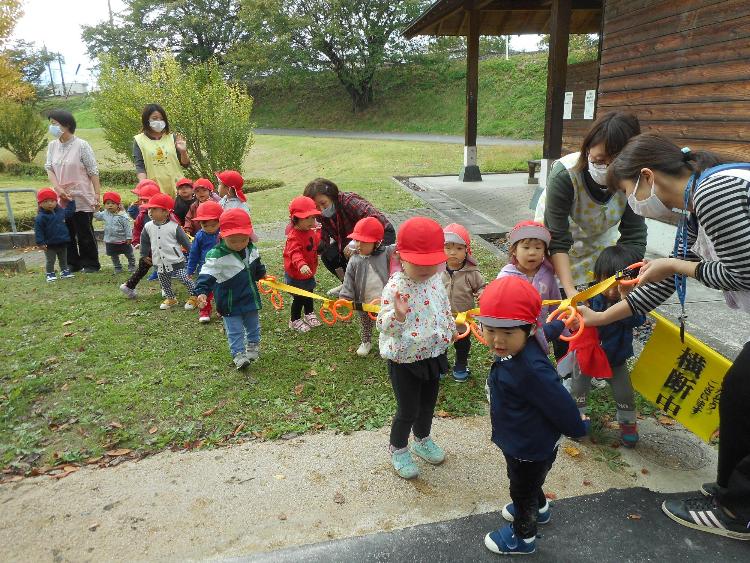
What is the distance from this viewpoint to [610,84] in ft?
25.8

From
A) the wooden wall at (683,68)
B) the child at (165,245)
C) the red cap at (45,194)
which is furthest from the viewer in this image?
the red cap at (45,194)

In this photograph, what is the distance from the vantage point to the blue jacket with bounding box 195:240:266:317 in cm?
438

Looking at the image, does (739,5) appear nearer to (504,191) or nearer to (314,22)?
(504,191)

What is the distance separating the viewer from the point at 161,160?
6898mm

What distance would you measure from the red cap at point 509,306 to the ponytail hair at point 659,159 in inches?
29.3

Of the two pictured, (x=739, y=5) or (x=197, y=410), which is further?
(x=739, y=5)

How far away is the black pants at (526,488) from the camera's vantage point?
7.93 ft

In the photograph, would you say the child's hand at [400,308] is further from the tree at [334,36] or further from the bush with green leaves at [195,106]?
the tree at [334,36]

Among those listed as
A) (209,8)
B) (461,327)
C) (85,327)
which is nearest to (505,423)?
(461,327)

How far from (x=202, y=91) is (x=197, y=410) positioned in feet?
43.1

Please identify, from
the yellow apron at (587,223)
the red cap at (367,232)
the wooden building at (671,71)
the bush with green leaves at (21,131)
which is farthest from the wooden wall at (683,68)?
the bush with green leaves at (21,131)

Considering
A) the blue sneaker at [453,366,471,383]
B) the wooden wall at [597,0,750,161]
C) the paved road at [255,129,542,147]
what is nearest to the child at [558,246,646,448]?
the blue sneaker at [453,366,471,383]

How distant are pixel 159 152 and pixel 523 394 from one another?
19.7 ft

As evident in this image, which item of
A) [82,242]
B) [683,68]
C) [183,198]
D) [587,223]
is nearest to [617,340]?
[587,223]
